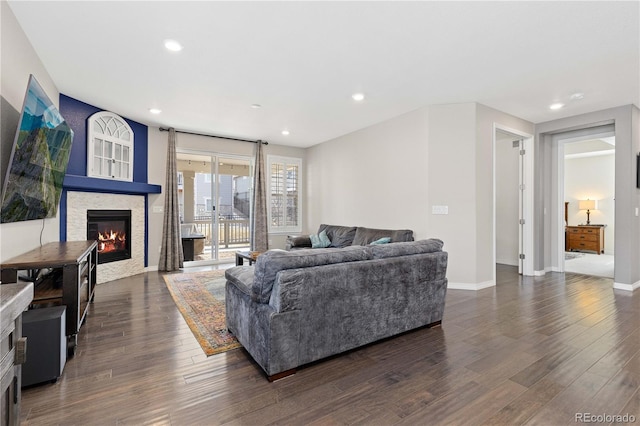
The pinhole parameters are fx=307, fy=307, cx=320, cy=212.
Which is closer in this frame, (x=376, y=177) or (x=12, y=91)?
(x=12, y=91)

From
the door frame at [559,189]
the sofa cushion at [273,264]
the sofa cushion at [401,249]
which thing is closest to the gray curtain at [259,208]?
the sofa cushion at [401,249]

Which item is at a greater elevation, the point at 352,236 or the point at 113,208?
the point at 113,208

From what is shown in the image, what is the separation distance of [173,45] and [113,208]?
3437 millimetres

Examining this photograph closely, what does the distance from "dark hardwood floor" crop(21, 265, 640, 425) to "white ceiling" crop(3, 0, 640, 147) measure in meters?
2.72

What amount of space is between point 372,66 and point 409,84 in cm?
73

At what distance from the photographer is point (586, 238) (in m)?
7.88

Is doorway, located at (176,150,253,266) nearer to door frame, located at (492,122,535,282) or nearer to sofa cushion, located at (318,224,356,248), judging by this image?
sofa cushion, located at (318,224,356,248)

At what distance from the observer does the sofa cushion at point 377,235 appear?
477cm

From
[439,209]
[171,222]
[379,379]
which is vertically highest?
[439,209]

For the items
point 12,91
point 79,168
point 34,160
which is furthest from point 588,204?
point 79,168

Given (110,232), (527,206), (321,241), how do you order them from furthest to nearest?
(321,241), (527,206), (110,232)

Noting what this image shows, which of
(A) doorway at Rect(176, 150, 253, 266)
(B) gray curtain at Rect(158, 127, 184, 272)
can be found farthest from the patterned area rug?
(A) doorway at Rect(176, 150, 253, 266)

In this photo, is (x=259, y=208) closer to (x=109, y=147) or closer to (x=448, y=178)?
(x=109, y=147)

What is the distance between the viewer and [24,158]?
2334 mm
